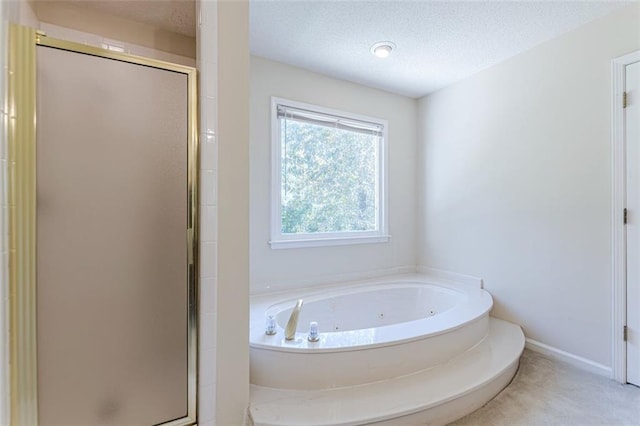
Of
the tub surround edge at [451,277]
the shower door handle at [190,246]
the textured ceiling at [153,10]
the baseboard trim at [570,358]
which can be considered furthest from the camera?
the tub surround edge at [451,277]

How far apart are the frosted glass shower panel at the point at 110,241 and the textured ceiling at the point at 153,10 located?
0.58 meters

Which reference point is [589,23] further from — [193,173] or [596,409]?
[193,173]

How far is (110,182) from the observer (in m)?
1.15

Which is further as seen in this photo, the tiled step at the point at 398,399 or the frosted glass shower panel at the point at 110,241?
the tiled step at the point at 398,399

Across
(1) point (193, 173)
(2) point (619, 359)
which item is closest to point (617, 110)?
(2) point (619, 359)

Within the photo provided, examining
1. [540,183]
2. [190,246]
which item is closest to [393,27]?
[540,183]

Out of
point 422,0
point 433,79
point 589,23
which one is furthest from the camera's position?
point 433,79

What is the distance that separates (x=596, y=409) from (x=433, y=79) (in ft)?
9.15

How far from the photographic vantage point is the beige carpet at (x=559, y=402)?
5.19 feet

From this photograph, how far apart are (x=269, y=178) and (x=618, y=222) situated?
8.28ft

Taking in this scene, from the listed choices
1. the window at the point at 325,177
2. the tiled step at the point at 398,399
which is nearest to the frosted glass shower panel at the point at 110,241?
the tiled step at the point at 398,399

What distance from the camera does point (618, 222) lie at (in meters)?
1.94

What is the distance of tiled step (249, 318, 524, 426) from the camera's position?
4.57ft

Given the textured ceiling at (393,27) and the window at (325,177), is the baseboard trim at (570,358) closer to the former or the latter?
the window at (325,177)
